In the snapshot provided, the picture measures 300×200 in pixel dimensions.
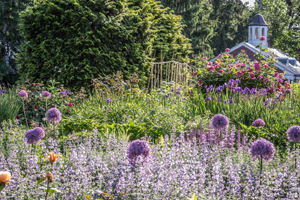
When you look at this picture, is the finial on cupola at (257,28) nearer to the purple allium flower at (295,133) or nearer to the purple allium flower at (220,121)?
the purple allium flower at (220,121)

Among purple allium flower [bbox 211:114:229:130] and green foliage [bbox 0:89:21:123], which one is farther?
green foliage [bbox 0:89:21:123]

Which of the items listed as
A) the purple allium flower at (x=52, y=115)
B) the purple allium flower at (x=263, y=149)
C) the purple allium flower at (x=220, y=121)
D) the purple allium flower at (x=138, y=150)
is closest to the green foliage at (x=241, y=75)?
the purple allium flower at (x=220, y=121)

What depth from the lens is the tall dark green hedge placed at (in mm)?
8828

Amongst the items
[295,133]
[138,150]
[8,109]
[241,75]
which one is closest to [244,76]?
[241,75]

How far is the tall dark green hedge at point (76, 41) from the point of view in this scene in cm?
883

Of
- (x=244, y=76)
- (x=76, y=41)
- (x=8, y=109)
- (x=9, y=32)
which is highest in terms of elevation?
(x=9, y=32)

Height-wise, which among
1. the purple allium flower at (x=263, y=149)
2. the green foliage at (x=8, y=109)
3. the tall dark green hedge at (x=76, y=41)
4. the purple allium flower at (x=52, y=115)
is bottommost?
the green foliage at (x=8, y=109)

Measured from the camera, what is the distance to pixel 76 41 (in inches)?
345

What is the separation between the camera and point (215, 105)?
6.02m

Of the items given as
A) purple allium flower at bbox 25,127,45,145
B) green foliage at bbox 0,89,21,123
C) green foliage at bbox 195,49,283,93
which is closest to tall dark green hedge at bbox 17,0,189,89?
green foliage at bbox 0,89,21,123

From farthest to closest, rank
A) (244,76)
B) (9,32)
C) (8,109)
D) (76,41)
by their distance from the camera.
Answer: (9,32), (76,41), (244,76), (8,109)

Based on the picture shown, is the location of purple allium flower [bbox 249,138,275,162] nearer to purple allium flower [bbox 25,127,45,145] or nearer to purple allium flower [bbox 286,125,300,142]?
purple allium flower [bbox 286,125,300,142]

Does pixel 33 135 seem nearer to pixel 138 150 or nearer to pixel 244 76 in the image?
pixel 138 150

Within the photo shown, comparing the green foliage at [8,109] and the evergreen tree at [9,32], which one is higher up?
the evergreen tree at [9,32]
